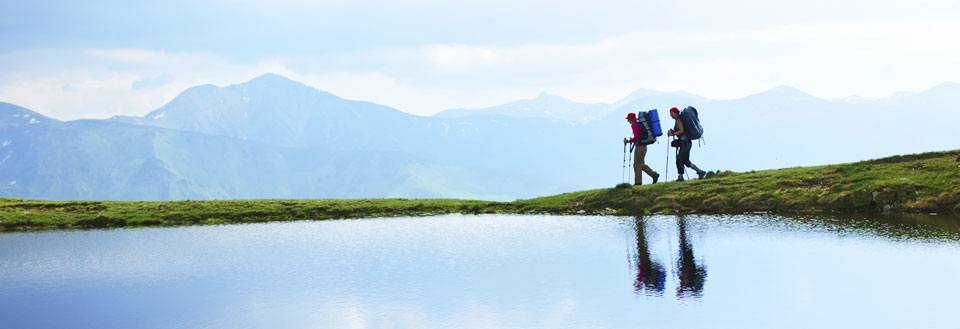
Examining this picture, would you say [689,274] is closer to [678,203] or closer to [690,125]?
[678,203]

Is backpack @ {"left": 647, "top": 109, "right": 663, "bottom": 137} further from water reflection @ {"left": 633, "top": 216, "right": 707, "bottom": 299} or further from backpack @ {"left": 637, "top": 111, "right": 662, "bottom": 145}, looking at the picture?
water reflection @ {"left": 633, "top": 216, "right": 707, "bottom": 299}

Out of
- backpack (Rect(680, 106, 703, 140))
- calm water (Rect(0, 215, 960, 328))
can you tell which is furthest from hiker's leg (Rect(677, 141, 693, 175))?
calm water (Rect(0, 215, 960, 328))

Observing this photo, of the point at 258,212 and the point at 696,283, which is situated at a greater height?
the point at 258,212

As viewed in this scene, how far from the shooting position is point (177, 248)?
44.9m

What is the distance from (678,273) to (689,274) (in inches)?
20.6

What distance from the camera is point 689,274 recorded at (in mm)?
30078

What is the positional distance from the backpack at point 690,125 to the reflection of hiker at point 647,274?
76.9ft

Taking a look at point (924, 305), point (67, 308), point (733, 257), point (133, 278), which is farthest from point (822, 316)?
point (133, 278)

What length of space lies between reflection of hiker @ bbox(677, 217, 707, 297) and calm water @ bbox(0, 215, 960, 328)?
9 centimetres

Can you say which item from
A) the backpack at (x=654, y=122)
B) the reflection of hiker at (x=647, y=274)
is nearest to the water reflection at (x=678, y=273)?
the reflection of hiker at (x=647, y=274)

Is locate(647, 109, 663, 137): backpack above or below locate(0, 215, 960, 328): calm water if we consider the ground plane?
above

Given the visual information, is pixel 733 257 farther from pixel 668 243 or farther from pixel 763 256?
pixel 668 243

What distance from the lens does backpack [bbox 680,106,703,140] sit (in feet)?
200

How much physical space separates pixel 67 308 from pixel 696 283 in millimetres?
20932
